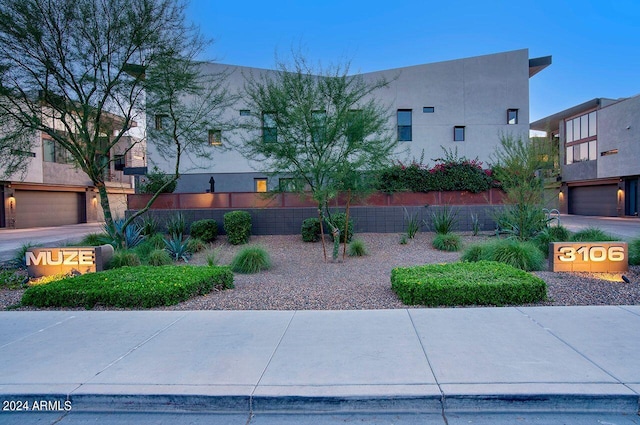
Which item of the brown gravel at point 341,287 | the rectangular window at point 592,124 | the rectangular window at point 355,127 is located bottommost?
the brown gravel at point 341,287

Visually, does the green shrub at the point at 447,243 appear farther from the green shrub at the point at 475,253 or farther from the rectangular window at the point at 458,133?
the rectangular window at the point at 458,133

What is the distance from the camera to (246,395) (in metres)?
3.69

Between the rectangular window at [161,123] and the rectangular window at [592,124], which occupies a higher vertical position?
the rectangular window at [592,124]

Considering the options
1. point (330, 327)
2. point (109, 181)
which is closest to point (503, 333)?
point (330, 327)

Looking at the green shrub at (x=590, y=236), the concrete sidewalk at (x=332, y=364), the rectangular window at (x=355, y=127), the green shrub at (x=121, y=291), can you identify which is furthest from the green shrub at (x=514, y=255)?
the green shrub at (x=121, y=291)

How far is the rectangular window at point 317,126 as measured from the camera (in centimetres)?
1108

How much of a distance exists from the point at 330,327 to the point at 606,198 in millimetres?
36508

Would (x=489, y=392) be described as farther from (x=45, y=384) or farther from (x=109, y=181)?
(x=109, y=181)

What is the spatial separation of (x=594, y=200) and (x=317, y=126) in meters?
34.0

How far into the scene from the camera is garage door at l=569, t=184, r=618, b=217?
32.7 metres

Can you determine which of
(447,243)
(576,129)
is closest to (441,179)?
(447,243)

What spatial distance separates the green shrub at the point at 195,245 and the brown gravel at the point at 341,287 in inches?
53.0

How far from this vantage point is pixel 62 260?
374 inches

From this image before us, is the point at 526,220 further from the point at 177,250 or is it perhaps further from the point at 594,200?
the point at 594,200
